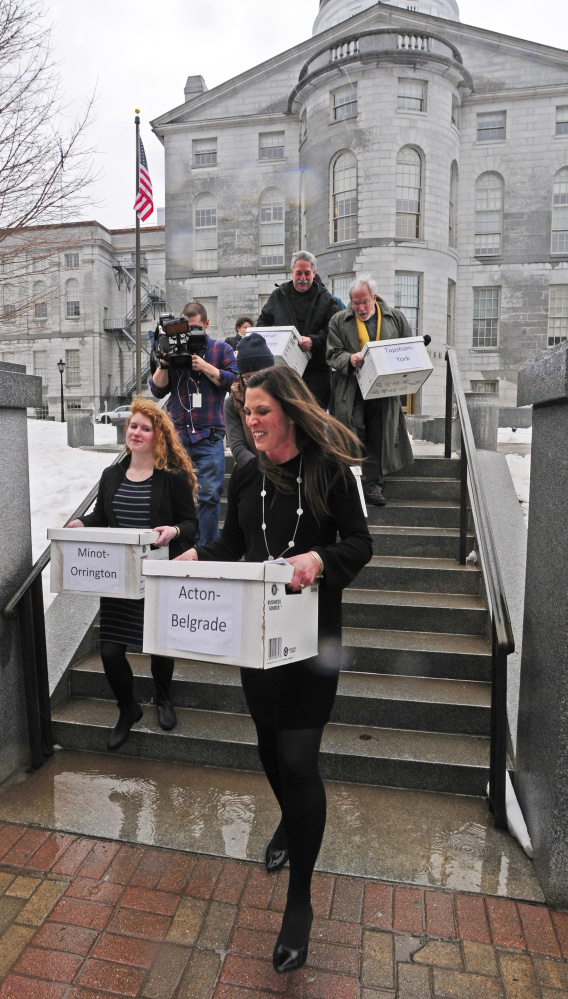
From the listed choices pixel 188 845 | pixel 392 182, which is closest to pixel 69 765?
pixel 188 845

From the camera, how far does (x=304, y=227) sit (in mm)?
27109

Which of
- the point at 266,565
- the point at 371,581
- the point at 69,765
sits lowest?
the point at 69,765

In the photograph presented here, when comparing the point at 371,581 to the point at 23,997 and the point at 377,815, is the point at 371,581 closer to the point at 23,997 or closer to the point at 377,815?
the point at 377,815

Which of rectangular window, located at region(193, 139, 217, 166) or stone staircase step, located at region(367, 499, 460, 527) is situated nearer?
stone staircase step, located at region(367, 499, 460, 527)

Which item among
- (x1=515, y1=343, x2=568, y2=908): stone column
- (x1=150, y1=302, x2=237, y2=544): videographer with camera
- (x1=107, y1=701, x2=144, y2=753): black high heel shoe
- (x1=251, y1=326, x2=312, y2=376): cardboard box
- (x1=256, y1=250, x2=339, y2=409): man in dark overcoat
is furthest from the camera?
(x1=256, y1=250, x2=339, y2=409): man in dark overcoat

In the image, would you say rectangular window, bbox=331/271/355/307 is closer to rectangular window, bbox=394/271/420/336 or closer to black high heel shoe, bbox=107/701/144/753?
rectangular window, bbox=394/271/420/336

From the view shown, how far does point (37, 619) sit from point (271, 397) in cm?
232

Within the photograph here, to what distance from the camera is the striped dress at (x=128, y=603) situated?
3691mm

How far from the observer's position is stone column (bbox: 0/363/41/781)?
3.67m

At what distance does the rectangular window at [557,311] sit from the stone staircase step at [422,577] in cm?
2531

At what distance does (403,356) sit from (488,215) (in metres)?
25.1

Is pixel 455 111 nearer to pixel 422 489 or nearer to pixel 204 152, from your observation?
pixel 204 152

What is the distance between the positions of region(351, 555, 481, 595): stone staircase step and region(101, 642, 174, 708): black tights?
5.71 ft

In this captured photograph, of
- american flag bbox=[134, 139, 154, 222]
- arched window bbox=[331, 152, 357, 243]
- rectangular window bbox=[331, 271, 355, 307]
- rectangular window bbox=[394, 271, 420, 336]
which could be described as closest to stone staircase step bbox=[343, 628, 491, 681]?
american flag bbox=[134, 139, 154, 222]
